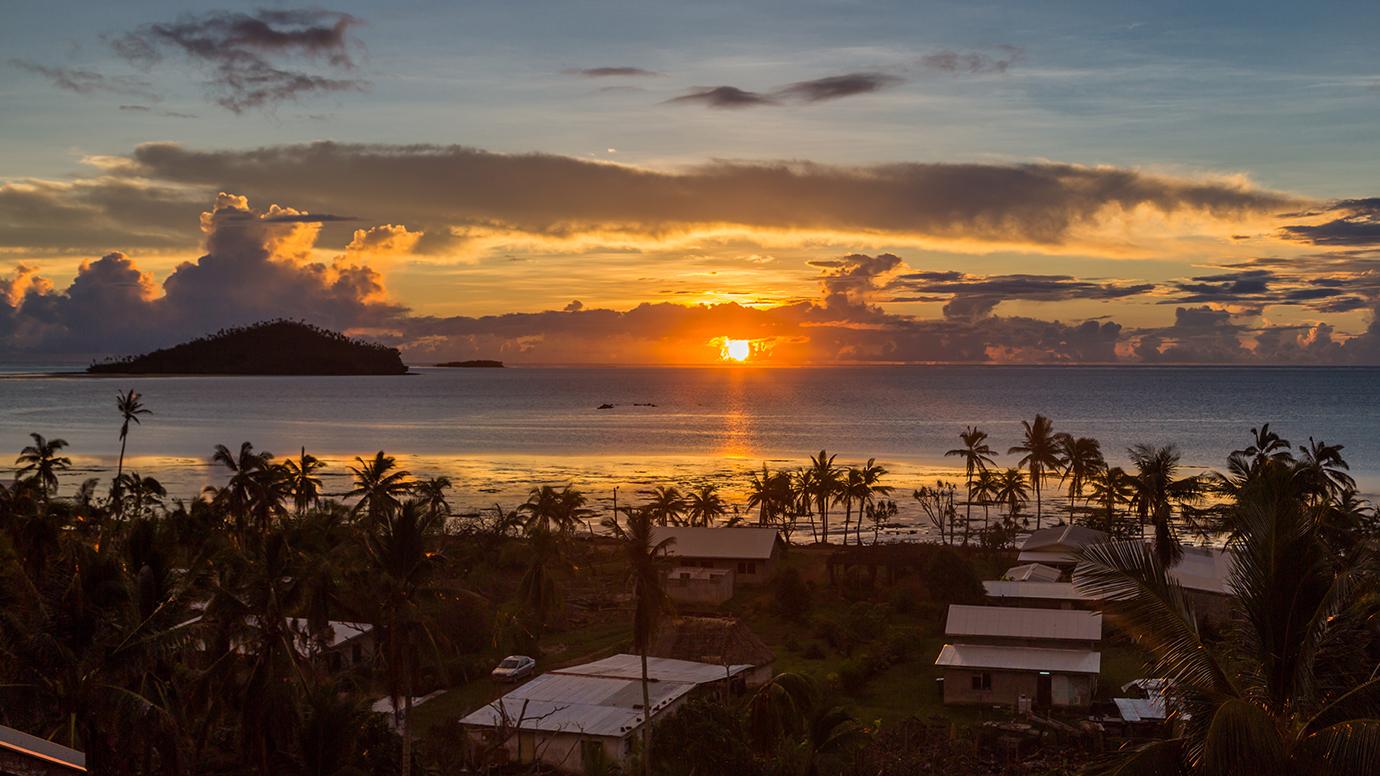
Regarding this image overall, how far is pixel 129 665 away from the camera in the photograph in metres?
25.4

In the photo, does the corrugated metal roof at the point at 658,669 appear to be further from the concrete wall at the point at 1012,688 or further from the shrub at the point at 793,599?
the shrub at the point at 793,599

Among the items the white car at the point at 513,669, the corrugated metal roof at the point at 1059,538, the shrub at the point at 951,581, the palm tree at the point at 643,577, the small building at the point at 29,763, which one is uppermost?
the small building at the point at 29,763

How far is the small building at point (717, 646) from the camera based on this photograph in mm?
44906

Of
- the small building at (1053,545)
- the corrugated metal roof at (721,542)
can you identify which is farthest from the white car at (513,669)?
the small building at (1053,545)

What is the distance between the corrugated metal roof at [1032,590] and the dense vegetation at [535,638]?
2400 mm

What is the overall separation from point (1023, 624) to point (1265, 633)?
3406 centimetres

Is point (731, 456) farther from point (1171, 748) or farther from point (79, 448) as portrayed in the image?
point (1171, 748)

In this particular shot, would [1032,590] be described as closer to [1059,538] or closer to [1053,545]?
Answer: [1053,545]

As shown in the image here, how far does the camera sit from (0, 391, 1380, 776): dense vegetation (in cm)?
1327

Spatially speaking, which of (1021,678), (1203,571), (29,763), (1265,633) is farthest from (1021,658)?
(29,763)

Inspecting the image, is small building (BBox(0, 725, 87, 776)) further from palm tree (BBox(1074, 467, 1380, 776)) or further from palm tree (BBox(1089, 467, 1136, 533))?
palm tree (BBox(1089, 467, 1136, 533))

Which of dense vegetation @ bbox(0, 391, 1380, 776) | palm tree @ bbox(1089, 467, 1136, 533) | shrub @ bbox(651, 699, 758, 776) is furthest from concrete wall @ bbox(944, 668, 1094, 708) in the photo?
palm tree @ bbox(1089, 467, 1136, 533)

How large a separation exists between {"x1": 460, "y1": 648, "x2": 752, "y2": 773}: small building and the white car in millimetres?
4174

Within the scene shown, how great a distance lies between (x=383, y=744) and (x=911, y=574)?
128 feet
